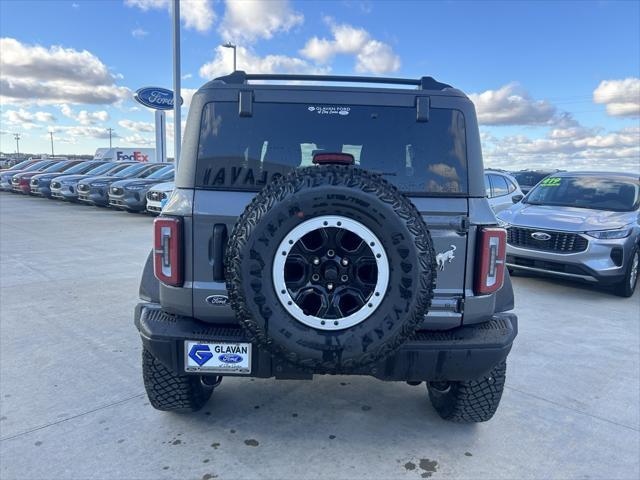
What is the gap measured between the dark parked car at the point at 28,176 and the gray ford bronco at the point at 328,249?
2044cm

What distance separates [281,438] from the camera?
2771mm

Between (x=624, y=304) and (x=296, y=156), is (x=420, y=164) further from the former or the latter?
(x=624, y=304)

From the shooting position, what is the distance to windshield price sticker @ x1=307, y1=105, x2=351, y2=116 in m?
2.60

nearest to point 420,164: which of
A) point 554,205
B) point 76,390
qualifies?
point 76,390

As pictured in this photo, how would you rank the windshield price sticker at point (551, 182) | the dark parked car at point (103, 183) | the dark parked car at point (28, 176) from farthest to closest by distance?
the dark parked car at point (28, 176), the dark parked car at point (103, 183), the windshield price sticker at point (551, 182)

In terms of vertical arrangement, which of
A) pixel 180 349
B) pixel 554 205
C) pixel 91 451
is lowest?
pixel 91 451

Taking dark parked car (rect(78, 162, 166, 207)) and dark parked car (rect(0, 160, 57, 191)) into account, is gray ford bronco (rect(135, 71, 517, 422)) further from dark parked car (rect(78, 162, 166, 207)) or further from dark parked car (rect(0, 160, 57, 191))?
dark parked car (rect(0, 160, 57, 191))

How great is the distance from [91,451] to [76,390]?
827 mm

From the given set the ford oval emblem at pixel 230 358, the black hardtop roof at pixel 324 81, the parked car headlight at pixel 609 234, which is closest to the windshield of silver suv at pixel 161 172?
the parked car headlight at pixel 609 234

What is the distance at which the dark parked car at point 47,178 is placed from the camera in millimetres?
18938

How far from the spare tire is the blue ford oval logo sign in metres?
22.7

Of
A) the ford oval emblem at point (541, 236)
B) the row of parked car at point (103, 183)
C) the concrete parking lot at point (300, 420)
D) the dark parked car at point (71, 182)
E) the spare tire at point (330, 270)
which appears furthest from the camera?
the dark parked car at point (71, 182)

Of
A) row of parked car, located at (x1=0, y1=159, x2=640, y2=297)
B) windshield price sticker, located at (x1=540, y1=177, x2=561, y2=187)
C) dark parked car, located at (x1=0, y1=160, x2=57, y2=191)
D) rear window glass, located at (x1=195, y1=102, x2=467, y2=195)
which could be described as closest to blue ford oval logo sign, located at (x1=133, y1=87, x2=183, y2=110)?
dark parked car, located at (x1=0, y1=160, x2=57, y2=191)

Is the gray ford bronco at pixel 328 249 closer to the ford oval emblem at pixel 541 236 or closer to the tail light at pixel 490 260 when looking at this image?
the tail light at pixel 490 260
